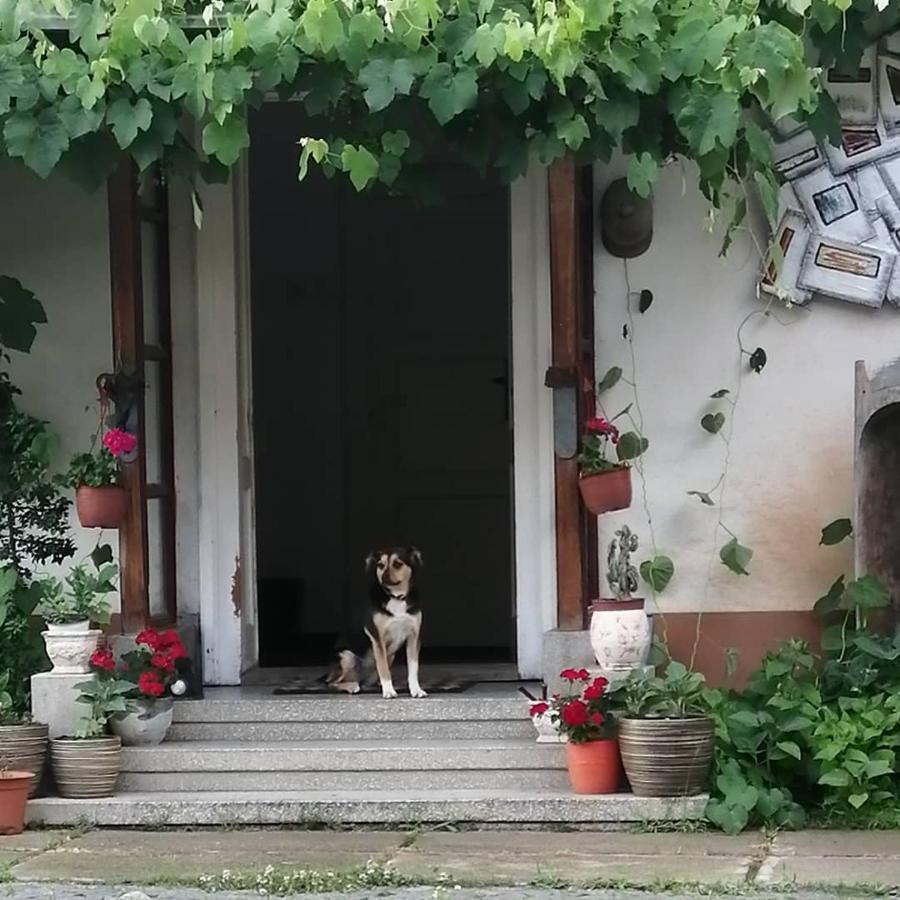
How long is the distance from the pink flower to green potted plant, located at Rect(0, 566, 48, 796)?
0.76 meters

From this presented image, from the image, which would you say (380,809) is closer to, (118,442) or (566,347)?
(118,442)

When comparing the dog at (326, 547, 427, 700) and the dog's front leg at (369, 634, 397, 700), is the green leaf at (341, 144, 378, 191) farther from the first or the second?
the dog's front leg at (369, 634, 397, 700)

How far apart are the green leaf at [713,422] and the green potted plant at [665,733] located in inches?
55.7

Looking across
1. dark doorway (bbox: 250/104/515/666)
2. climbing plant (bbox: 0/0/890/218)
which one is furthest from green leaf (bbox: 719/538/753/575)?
dark doorway (bbox: 250/104/515/666)

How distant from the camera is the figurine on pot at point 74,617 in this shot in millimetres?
7828

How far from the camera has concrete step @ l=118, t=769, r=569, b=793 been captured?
7.69 metres

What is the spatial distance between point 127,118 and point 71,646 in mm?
2310

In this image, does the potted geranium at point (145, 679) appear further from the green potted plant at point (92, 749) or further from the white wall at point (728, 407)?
the white wall at point (728, 407)

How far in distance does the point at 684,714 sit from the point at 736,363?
6.28 ft

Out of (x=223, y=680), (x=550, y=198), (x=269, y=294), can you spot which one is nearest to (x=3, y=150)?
(x=550, y=198)

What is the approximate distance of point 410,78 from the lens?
22.8ft

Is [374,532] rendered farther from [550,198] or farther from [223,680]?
[550,198]

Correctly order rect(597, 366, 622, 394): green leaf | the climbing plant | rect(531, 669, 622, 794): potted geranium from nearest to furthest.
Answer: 1. the climbing plant
2. rect(531, 669, 622, 794): potted geranium
3. rect(597, 366, 622, 394): green leaf

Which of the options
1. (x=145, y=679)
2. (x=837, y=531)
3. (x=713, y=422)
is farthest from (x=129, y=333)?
(x=837, y=531)
